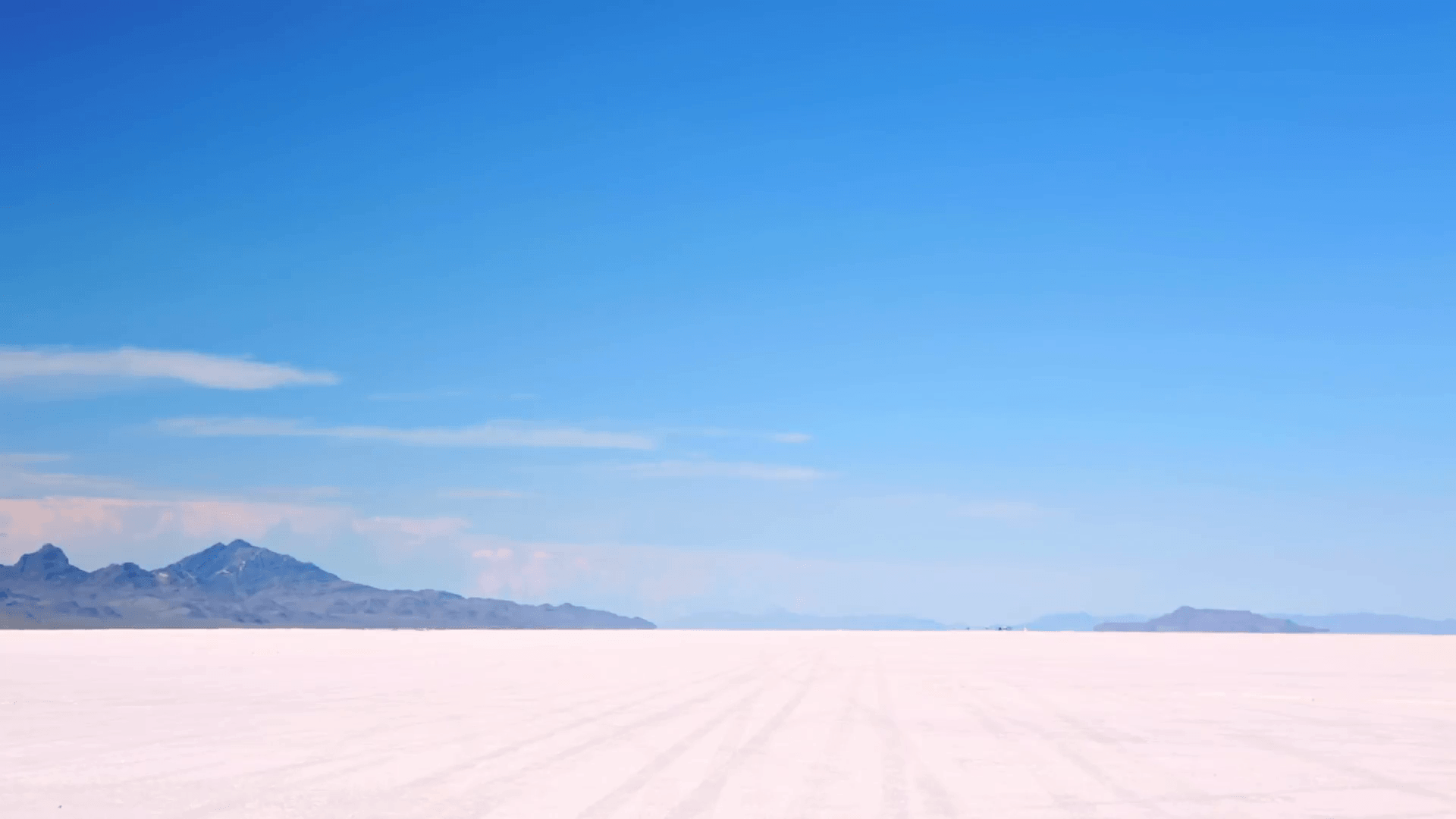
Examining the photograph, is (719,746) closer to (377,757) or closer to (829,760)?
(829,760)

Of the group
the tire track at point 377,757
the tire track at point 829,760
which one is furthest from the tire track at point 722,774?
the tire track at point 377,757

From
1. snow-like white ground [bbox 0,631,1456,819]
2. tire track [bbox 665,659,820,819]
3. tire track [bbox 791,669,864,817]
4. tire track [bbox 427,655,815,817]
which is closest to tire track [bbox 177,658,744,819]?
snow-like white ground [bbox 0,631,1456,819]

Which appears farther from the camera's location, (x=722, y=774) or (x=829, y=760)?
(x=829, y=760)

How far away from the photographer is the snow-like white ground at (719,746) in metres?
12.7

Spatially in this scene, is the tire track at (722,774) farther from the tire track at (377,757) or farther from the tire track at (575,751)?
the tire track at (377,757)

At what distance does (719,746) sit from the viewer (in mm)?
17141

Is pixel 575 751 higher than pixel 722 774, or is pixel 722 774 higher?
pixel 575 751

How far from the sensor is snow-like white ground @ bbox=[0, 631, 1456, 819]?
12.7m

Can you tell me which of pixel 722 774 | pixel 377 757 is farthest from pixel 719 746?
pixel 377 757

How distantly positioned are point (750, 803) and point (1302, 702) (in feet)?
61.2

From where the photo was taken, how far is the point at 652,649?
61.3 meters

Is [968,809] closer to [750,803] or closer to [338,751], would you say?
[750,803]

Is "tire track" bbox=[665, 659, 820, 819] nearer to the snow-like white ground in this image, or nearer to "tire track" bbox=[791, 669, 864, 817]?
the snow-like white ground

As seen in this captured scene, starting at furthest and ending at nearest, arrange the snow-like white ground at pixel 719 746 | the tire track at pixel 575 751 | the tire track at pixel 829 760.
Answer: the snow-like white ground at pixel 719 746 < the tire track at pixel 829 760 < the tire track at pixel 575 751
